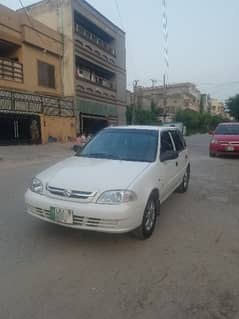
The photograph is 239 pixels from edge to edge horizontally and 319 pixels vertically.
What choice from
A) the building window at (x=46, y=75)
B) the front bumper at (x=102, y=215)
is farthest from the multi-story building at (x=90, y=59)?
the front bumper at (x=102, y=215)

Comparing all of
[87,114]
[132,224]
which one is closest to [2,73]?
[87,114]

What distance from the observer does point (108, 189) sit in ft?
13.5

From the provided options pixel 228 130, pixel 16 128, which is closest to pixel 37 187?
pixel 228 130

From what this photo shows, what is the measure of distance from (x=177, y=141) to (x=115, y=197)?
3.46 meters

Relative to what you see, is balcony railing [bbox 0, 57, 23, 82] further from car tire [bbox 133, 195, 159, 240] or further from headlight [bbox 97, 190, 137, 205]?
headlight [bbox 97, 190, 137, 205]

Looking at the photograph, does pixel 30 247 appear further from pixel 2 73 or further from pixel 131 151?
pixel 2 73

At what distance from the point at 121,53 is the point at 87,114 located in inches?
458

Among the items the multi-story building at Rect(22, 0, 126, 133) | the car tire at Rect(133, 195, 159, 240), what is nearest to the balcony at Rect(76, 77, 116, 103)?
the multi-story building at Rect(22, 0, 126, 133)

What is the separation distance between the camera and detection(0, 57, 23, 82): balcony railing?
21.5m

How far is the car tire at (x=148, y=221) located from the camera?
4484 mm

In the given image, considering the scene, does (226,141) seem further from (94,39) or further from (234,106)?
(234,106)

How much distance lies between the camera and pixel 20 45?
23.4 m

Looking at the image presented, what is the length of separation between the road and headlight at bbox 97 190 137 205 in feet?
2.22

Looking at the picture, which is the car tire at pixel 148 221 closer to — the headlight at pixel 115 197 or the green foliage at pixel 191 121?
the headlight at pixel 115 197
